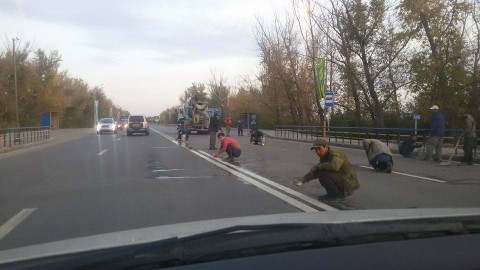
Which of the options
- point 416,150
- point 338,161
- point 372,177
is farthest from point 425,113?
point 338,161

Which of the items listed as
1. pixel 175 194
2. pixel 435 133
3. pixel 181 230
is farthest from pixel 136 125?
pixel 181 230

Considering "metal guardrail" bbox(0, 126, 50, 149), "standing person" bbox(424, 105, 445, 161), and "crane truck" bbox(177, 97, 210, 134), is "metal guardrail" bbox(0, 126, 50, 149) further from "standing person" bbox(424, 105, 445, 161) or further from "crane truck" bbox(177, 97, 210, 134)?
"standing person" bbox(424, 105, 445, 161)

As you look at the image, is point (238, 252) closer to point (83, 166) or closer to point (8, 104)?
point (83, 166)

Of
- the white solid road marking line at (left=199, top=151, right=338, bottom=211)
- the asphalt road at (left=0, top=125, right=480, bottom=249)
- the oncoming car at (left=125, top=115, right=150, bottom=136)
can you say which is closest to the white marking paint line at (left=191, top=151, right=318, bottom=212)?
the asphalt road at (left=0, top=125, right=480, bottom=249)

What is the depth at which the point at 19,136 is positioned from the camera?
27.7 meters

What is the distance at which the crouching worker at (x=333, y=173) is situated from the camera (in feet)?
26.1

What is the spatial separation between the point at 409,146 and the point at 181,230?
16.8 meters

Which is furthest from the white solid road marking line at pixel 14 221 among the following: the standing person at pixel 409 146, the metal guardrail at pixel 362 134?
the metal guardrail at pixel 362 134

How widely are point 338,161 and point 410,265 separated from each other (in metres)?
5.54

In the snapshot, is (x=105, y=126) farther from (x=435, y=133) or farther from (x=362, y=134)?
(x=435, y=133)

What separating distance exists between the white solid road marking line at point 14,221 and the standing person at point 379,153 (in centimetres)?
855

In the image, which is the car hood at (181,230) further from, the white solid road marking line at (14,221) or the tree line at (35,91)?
the tree line at (35,91)

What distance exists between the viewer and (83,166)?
51.3ft

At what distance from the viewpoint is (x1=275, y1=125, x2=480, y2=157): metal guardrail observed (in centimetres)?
2109
